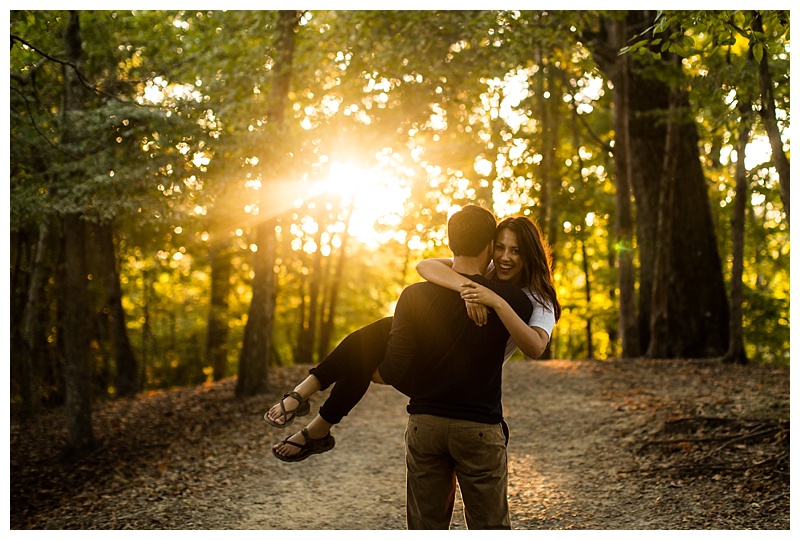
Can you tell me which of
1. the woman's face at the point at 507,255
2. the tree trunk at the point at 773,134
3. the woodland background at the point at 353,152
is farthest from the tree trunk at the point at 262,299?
the woman's face at the point at 507,255

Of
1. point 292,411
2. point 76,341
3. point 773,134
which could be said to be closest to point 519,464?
point 773,134

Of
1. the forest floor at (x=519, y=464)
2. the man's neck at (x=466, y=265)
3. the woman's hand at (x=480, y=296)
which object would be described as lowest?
the forest floor at (x=519, y=464)

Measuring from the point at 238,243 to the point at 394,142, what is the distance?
5.98 m

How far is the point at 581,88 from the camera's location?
1672 centimetres

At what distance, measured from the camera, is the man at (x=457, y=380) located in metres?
2.93

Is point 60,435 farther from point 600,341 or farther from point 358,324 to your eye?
point 600,341

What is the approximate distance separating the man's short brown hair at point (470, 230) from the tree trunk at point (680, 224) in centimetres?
986

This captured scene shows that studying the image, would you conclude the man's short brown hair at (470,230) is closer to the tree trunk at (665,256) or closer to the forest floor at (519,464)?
the forest floor at (519,464)

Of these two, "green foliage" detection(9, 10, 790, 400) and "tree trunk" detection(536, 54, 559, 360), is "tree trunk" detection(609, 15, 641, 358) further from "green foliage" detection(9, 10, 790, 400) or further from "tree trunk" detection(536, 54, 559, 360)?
"tree trunk" detection(536, 54, 559, 360)

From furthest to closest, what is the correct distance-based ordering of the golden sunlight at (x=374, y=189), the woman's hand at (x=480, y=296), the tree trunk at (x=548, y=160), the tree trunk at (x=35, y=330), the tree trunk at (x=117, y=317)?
1. the tree trunk at (x=548, y=160)
2. the tree trunk at (x=117, y=317)
3. the golden sunlight at (x=374, y=189)
4. the tree trunk at (x=35, y=330)
5. the woman's hand at (x=480, y=296)

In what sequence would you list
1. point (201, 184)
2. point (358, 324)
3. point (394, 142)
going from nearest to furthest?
point (201, 184), point (394, 142), point (358, 324)

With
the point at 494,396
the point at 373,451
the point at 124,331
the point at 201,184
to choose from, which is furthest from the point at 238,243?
the point at 494,396

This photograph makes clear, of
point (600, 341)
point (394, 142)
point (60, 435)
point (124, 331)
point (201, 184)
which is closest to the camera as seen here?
point (201, 184)

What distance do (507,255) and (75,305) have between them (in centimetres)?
770
